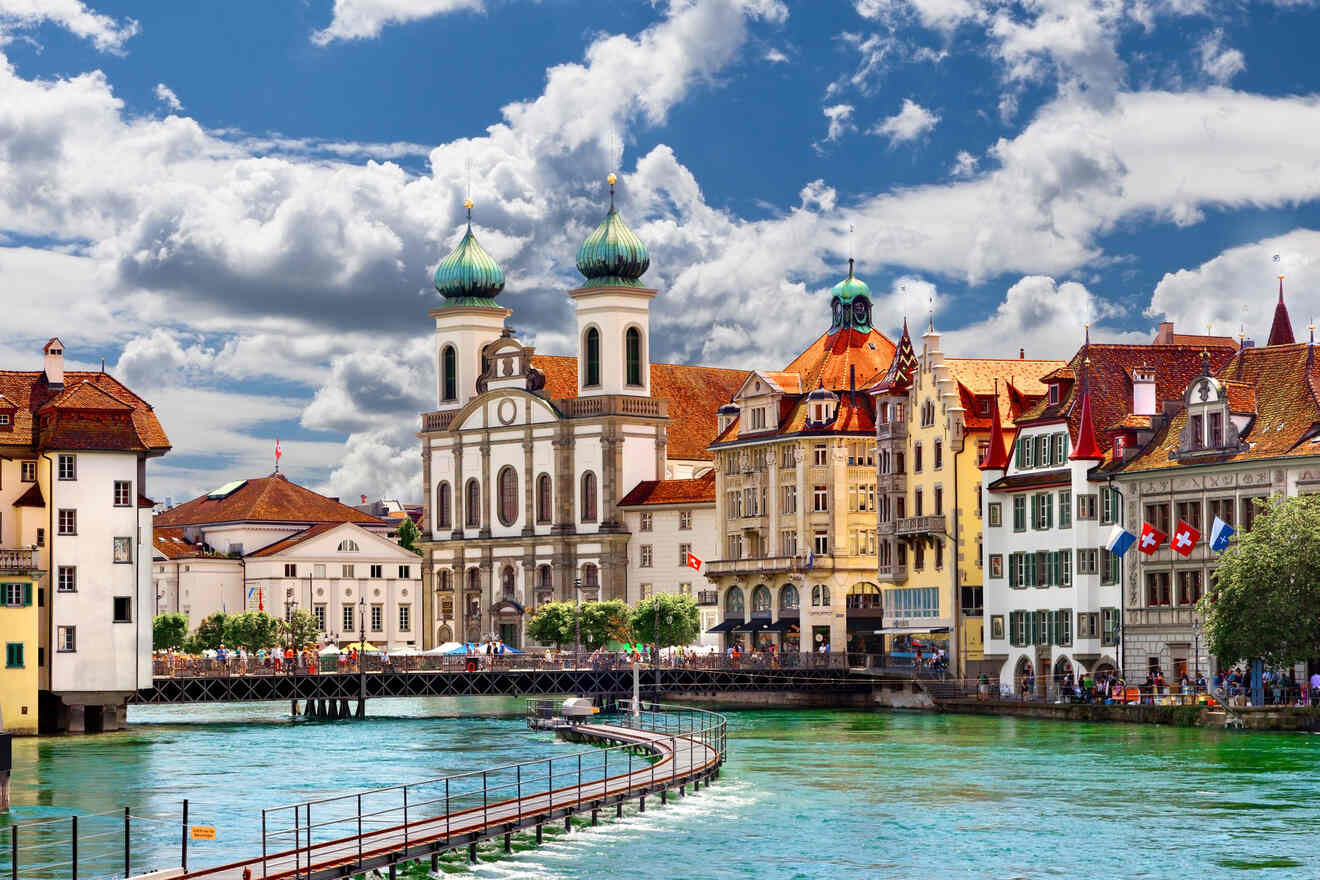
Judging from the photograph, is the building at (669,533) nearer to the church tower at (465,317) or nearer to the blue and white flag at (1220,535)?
the church tower at (465,317)

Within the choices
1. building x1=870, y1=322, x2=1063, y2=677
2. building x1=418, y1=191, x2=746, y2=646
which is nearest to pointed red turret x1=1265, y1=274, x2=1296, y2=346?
building x1=870, y1=322, x2=1063, y2=677

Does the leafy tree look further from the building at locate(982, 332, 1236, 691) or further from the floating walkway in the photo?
the floating walkway

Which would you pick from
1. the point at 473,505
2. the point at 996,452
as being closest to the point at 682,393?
the point at 473,505

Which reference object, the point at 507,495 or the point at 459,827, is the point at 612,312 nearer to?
the point at 507,495

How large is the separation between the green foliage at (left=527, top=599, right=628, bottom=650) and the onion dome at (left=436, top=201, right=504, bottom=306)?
97.7 feet

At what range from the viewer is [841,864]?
56938 millimetres

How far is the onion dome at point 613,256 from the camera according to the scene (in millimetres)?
174250

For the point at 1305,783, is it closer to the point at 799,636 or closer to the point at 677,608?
the point at 799,636

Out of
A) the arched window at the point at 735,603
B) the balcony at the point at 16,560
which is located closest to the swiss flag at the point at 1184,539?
the balcony at the point at 16,560

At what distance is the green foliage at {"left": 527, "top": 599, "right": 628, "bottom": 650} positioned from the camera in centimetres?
16025

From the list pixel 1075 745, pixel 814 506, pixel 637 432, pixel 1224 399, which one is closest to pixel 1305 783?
Answer: pixel 1075 745

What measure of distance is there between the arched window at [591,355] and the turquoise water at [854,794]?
221 ft

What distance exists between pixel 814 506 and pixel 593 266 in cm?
3416

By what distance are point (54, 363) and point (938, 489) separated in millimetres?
42431
